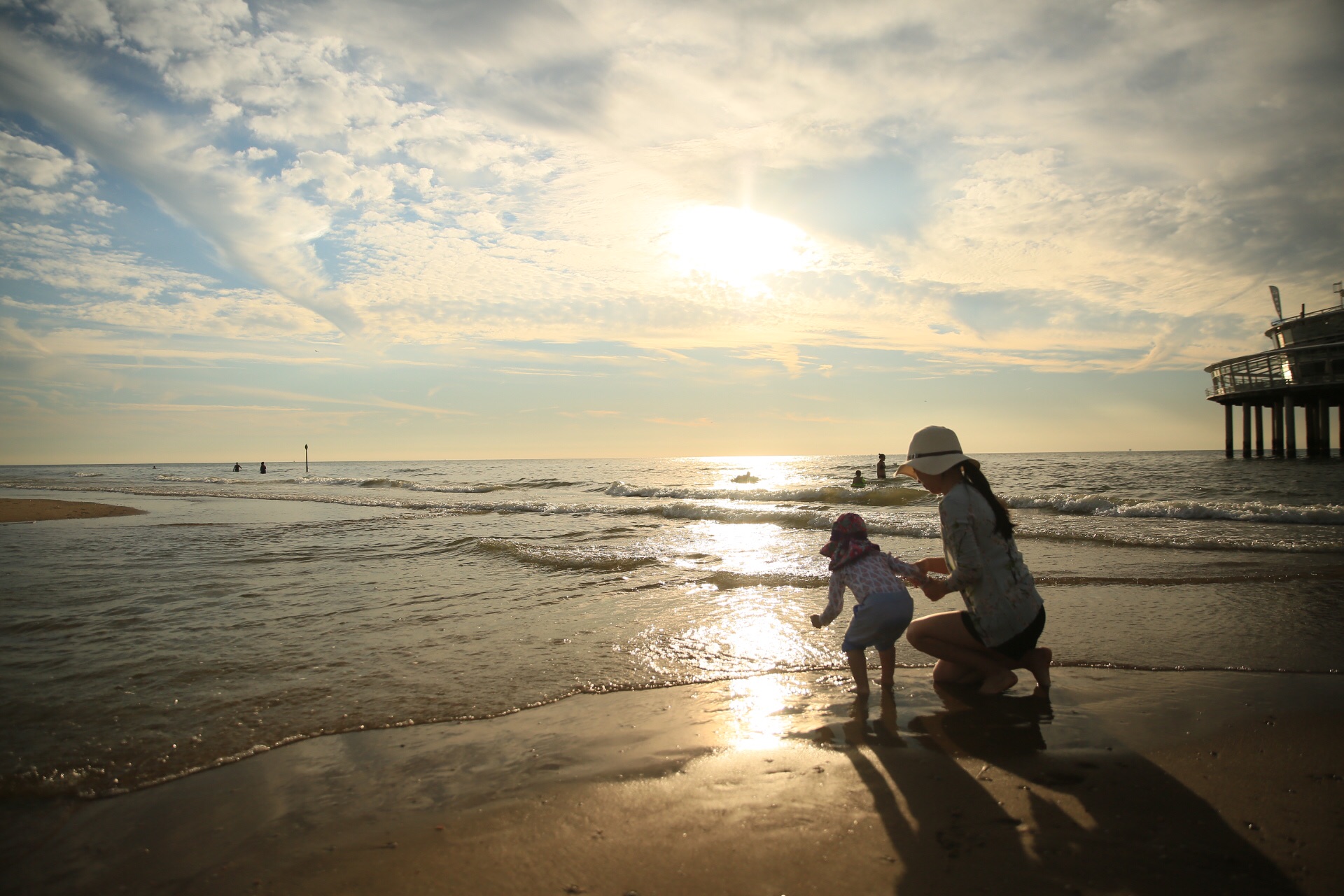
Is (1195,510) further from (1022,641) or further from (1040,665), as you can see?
(1022,641)

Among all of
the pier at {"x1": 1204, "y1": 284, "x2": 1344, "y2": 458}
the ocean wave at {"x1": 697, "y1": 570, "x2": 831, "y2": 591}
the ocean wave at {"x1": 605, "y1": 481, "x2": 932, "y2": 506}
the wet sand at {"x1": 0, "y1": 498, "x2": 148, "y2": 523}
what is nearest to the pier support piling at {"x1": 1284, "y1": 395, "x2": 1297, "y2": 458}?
the pier at {"x1": 1204, "y1": 284, "x2": 1344, "y2": 458}

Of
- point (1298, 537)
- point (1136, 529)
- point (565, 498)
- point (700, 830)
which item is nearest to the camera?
point (700, 830)

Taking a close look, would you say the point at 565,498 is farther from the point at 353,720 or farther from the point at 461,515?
the point at 353,720

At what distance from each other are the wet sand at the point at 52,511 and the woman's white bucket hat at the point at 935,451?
76.8ft

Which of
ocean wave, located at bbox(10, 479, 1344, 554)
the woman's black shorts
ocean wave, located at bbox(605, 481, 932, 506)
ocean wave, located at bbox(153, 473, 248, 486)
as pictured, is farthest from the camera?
ocean wave, located at bbox(153, 473, 248, 486)

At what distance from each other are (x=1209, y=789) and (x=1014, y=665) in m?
1.28

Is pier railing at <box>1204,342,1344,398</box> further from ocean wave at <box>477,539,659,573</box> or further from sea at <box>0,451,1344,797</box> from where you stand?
ocean wave at <box>477,539,659,573</box>

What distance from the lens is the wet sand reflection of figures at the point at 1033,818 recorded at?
225 cm

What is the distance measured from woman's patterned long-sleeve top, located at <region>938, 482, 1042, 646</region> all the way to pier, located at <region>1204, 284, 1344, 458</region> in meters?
45.8

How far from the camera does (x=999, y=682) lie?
4.10 metres

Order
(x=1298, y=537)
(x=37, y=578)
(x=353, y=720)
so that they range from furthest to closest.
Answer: (x=1298, y=537)
(x=37, y=578)
(x=353, y=720)

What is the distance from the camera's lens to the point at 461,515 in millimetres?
19922

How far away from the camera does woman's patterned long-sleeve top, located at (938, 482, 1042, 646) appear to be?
392cm

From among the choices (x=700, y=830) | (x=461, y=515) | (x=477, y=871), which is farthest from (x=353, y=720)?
(x=461, y=515)
